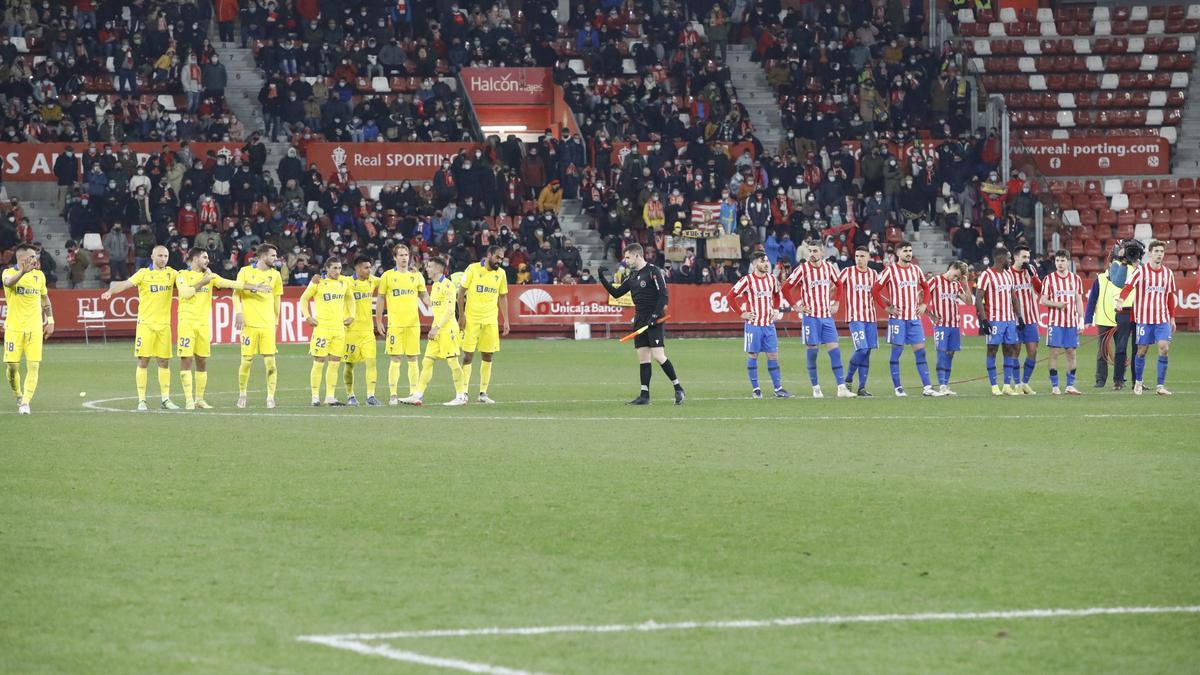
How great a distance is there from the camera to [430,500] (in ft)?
39.3

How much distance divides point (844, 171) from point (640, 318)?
23.8 m

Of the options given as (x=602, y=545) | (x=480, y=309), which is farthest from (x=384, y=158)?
(x=602, y=545)

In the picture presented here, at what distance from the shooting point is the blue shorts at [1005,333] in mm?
23547

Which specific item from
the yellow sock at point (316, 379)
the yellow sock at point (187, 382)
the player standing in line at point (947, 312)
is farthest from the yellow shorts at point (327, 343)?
the player standing in line at point (947, 312)

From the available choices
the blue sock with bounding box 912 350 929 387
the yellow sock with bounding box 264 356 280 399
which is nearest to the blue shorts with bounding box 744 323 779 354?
the blue sock with bounding box 912 350 929 387

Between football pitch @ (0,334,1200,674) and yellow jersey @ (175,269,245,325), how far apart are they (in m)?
2.74

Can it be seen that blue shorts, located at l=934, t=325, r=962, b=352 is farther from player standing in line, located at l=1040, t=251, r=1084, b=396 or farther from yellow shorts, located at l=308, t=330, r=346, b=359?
yellow shorts, located at l=308, t=330, r=346, b=359

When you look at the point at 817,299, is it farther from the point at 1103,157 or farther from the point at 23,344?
the point at 1103,157

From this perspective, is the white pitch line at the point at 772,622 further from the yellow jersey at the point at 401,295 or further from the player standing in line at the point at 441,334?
the yellow jersey at the point at 401,295

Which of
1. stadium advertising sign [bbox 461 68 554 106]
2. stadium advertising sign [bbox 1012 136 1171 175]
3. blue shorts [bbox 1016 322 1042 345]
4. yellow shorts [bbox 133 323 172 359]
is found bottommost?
blue shorts [bbox 1016 322 1042 345]

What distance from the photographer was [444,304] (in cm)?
2250

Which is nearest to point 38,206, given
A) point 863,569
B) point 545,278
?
point 545,278

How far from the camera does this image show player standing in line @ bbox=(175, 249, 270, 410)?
69.9ft

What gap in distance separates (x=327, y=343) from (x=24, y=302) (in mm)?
4006
